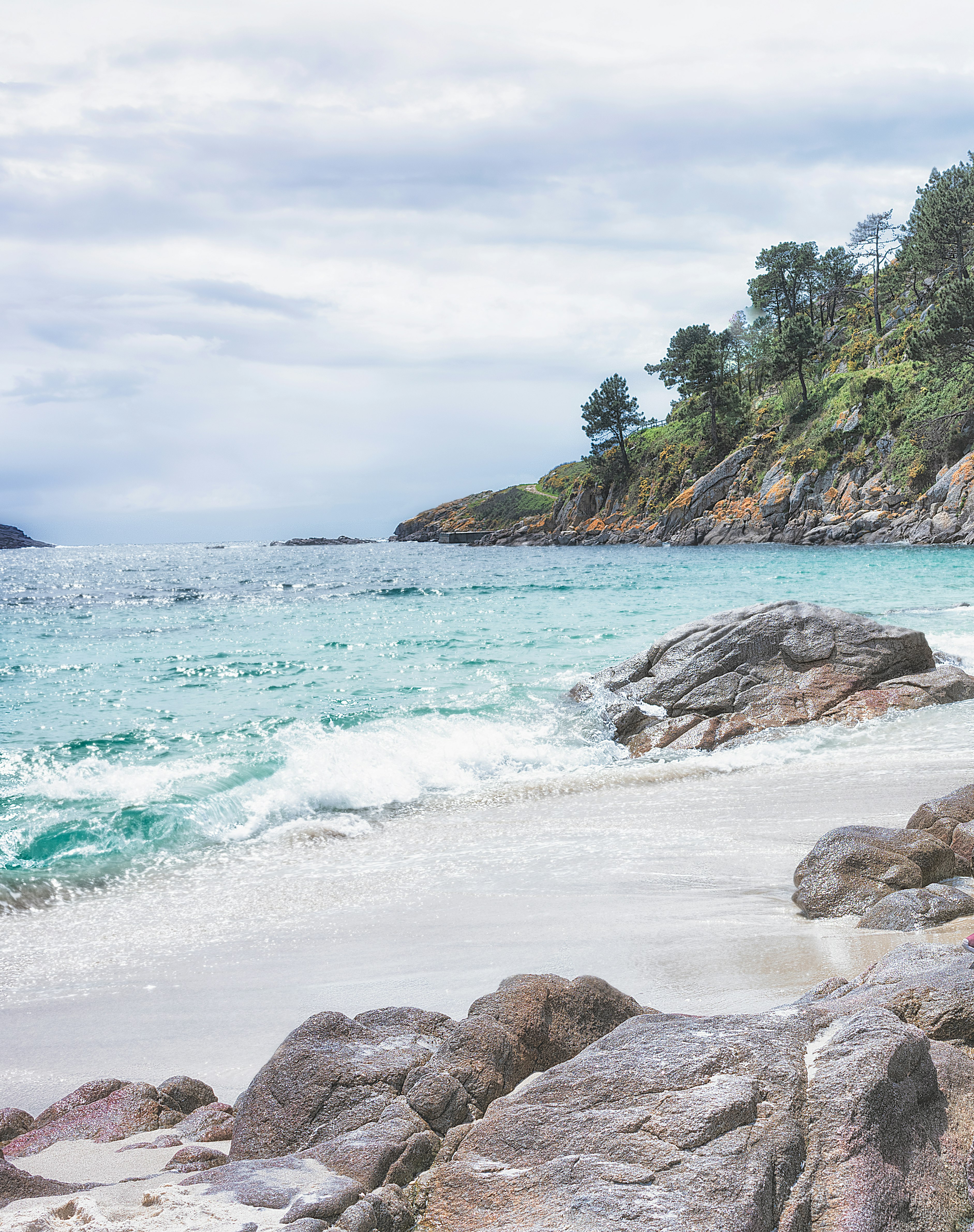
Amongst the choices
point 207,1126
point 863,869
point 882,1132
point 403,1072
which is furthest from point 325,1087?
point 863,869

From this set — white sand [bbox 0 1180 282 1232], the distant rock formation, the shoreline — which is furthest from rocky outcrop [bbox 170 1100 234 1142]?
the distant rock formation

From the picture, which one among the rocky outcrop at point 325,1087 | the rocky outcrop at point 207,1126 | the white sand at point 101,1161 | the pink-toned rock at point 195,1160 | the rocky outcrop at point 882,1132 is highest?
the rocky outcrop at point 882,1132

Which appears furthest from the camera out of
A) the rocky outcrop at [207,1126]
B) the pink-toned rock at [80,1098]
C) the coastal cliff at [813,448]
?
the coastal cliff at [813,448]

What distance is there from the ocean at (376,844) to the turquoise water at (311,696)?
7 cm

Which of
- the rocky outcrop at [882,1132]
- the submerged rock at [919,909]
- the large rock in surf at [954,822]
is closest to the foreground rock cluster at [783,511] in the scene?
the large rock in surf at [954,822]

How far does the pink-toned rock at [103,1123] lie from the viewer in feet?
11.4

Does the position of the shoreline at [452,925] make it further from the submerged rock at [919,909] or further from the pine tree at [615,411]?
the pine tree at [615,411]

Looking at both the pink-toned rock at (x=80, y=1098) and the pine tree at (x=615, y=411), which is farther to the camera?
the pine tree at (x=615, y=411)

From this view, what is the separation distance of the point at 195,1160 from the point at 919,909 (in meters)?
4.49

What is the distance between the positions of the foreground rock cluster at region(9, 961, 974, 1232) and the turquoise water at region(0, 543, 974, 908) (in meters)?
5.59

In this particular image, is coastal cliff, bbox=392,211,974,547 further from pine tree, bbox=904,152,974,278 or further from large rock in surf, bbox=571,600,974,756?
large rock in surf, bbox=571,600,974,756

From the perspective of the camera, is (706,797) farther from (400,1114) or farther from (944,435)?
(944,435)

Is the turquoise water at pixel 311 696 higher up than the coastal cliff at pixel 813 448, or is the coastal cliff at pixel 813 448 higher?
the coastal cliff at pixel 813 448

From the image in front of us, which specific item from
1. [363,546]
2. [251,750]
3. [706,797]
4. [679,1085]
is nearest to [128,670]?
[251,750]
